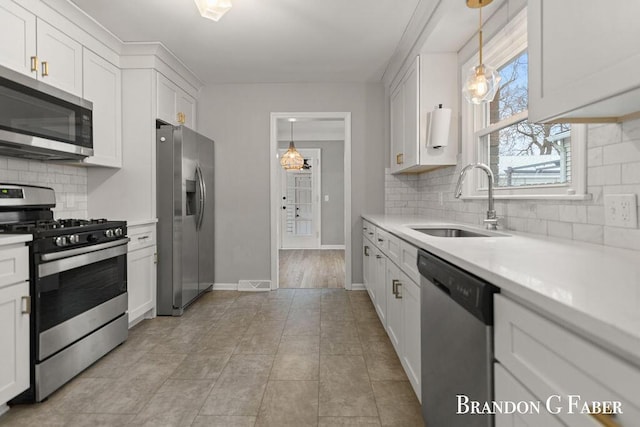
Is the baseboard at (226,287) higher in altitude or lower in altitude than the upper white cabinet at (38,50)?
lower

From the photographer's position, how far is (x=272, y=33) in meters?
3.03

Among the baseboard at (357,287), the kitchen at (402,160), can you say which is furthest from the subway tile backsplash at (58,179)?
the baseboard at (357,287)

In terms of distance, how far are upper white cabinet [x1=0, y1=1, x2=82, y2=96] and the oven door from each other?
1.16 m

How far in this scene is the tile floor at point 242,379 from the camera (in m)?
1.76

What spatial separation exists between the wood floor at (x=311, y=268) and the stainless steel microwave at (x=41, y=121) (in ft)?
8.85

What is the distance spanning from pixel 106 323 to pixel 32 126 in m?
1.31

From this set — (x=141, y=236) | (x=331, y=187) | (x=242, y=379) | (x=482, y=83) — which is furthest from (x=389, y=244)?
(x=331, y=187)

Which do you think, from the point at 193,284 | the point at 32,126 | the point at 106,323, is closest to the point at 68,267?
the point at 106,323

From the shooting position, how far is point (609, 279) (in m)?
0.83

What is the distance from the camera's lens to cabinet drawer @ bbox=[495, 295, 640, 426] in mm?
539

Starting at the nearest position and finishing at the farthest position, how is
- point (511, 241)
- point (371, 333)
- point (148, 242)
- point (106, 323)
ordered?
point (511, 241) → point (106, 323) → point (371, 333) → point (148, 242)

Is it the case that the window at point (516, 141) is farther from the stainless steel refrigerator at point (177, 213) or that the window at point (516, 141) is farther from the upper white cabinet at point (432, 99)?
the stainless steel refrigerator at point (177, 213)

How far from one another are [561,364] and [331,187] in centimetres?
722

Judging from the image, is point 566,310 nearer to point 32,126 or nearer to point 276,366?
point 276,366
